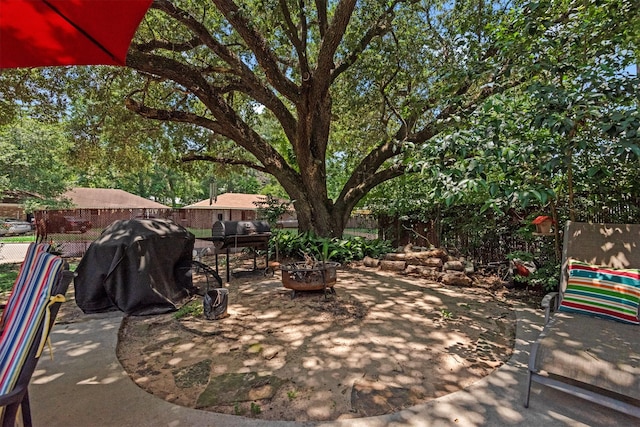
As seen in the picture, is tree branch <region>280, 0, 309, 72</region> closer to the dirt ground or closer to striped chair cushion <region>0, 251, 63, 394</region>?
the dirt ground

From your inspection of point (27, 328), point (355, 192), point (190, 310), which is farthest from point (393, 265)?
point (27, 328)

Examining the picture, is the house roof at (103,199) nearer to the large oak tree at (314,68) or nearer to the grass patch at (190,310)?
the large oak tree at (314,68)

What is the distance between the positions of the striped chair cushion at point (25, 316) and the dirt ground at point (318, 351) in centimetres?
101

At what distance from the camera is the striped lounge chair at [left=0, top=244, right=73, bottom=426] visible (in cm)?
125

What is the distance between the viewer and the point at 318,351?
9.21 feet

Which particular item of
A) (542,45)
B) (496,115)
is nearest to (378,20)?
(542,45)

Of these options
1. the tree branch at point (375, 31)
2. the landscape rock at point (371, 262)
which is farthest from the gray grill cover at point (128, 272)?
the tree branch at point (375, 31)

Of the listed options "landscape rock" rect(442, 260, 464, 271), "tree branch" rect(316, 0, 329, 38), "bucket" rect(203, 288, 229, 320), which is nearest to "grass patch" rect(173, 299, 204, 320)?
"bucket" rect(203, 288, 229, 320)

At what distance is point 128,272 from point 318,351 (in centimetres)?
249

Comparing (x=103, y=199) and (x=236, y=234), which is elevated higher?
(x=103, y=199)

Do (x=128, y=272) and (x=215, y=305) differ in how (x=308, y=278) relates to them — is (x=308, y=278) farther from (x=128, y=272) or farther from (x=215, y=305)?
(x=128, y=272)

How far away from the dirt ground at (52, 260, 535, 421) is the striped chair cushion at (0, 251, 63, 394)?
39.9 inches

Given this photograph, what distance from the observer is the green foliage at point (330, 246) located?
691cm

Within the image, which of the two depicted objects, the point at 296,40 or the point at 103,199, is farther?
the point at 103,199
